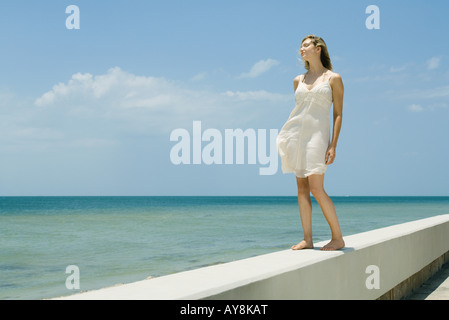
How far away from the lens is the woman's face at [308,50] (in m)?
3.86

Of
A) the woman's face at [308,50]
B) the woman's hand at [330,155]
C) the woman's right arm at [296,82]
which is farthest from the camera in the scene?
the woman's right arm at [296,82]

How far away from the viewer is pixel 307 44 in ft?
12.8

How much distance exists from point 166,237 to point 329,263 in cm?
2228

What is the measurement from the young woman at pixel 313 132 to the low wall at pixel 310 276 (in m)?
0.32

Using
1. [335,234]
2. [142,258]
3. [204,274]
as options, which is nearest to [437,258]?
[335,234]

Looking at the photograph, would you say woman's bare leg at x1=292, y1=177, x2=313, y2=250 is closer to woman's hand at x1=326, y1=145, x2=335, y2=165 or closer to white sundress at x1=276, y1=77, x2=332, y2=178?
white sundress at x1=276, y1=77, x2=332, y2=178

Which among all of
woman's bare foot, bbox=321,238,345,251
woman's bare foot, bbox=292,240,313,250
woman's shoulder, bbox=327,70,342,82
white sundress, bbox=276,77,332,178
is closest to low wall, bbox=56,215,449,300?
woman's bare foot, bbox=321,238,345,251

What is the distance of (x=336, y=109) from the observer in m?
3.81

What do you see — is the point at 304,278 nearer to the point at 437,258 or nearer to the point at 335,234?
the point at 335,234

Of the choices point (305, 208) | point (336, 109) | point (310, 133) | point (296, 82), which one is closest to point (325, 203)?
point (305, 208)

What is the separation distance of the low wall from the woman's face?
1.45 meters

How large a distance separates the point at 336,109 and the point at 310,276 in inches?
52.1

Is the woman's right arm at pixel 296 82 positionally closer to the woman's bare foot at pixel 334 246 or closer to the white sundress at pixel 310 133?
the white sundress at pixel 310 133

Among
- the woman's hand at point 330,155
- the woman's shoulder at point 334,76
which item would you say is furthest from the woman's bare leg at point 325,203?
the woman's shoulder at point 334,76
